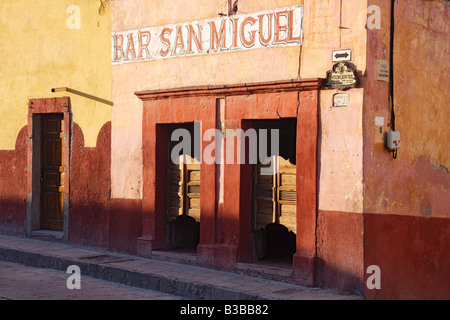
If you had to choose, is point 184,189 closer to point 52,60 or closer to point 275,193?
point 275,193

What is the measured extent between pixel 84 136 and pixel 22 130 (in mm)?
1748

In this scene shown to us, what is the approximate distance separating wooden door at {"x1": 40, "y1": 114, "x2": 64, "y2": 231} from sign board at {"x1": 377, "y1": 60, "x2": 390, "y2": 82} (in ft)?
20.0

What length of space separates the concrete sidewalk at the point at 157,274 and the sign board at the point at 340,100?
84.5 inches

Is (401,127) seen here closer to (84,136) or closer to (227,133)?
(227,133)

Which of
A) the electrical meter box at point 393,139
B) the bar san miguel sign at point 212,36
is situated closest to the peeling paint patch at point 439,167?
the electrical meter box at point 393,139

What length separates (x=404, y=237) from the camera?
9094mm

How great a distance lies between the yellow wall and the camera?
1214 centimetres

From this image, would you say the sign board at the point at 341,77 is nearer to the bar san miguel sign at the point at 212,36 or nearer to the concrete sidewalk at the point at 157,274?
the bar san miguel sign at the point at 212,36

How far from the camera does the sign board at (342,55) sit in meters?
8.89

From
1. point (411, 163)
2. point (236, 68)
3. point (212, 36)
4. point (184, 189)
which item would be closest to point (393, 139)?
point (411, 163)

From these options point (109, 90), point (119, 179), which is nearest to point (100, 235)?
point (119, 179)

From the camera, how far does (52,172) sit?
13273 millimetres

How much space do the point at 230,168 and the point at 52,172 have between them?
4.38 m
